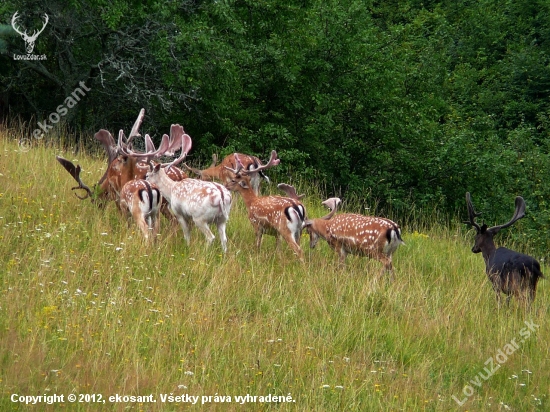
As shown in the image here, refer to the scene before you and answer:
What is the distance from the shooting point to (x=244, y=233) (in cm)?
1137

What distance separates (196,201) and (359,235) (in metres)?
2.02

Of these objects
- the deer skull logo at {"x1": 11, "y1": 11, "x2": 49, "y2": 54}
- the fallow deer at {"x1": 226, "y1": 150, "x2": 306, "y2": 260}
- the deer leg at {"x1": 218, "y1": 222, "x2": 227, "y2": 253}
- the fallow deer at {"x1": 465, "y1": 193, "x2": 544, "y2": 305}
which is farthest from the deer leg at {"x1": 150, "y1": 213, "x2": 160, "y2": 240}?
the deer skull logo at {"x1": 11, "y1": 11, "x2": 49, "y2": 54}

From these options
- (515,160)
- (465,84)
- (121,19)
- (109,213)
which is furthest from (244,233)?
(465,84)

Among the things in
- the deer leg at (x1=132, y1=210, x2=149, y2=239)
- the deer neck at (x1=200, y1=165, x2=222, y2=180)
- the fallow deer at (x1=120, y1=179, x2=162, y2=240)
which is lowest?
the deer leg at (x1=132, y1=210, x2=149, y2=239)

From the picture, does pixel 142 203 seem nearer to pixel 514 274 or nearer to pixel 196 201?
pixel 196 201

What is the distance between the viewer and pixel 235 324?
792 cm

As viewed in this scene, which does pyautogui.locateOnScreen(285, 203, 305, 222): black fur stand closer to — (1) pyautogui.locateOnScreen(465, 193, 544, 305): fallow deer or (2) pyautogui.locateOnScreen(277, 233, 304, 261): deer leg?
(2) pyautogui.locateOnScreen(277, 233, 304, 261): deer leg

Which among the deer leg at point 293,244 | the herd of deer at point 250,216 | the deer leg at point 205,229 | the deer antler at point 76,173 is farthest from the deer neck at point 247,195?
the deer antler at point 76,173

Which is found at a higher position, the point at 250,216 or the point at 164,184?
the point at 164,184

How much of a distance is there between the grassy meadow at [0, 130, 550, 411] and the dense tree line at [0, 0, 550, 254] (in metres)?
6.07

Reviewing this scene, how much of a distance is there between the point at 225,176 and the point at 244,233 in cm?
276

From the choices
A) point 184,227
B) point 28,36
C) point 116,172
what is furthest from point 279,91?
point 184,227

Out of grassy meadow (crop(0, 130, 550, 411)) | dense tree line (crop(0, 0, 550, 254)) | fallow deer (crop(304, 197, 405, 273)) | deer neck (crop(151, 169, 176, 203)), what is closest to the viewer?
grassy meadow (crop(0, 130, 550, 411))

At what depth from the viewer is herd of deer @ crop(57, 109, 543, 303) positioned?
31.7 feet
